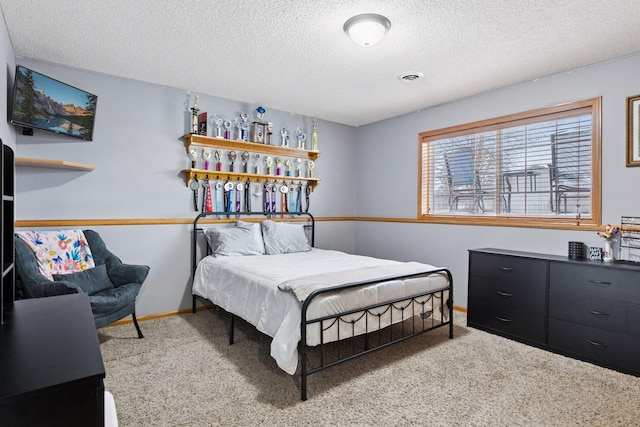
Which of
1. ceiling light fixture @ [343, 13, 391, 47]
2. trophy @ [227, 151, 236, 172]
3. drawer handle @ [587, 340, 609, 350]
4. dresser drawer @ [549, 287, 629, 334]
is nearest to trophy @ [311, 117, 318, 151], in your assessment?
trophy @ [227, 151, 236, 172]

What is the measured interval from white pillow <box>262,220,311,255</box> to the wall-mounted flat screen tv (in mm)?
1950

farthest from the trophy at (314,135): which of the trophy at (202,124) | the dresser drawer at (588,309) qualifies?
the dresser drawer at (588,309)

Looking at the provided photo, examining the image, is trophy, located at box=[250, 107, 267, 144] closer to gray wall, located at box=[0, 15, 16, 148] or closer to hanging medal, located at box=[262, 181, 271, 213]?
hanging medal, located at box=[262, 181, 271, 213]

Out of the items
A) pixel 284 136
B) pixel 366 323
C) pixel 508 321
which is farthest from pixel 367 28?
pixel 508 321

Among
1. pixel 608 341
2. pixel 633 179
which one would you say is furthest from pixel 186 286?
pixel 633 179

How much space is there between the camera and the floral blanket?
9.12ft

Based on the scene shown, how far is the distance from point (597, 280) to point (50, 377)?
3.32 meters

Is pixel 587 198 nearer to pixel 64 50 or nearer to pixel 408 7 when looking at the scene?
pixel 408 7

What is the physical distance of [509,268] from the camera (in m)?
3.19

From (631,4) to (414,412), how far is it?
2.79 metres

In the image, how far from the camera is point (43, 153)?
3090 millimetres

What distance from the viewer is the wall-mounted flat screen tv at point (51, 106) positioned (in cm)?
269

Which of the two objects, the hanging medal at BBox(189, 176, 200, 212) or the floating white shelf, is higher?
the floating white shelf

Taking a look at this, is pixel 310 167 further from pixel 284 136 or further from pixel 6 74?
pixel 6 74
